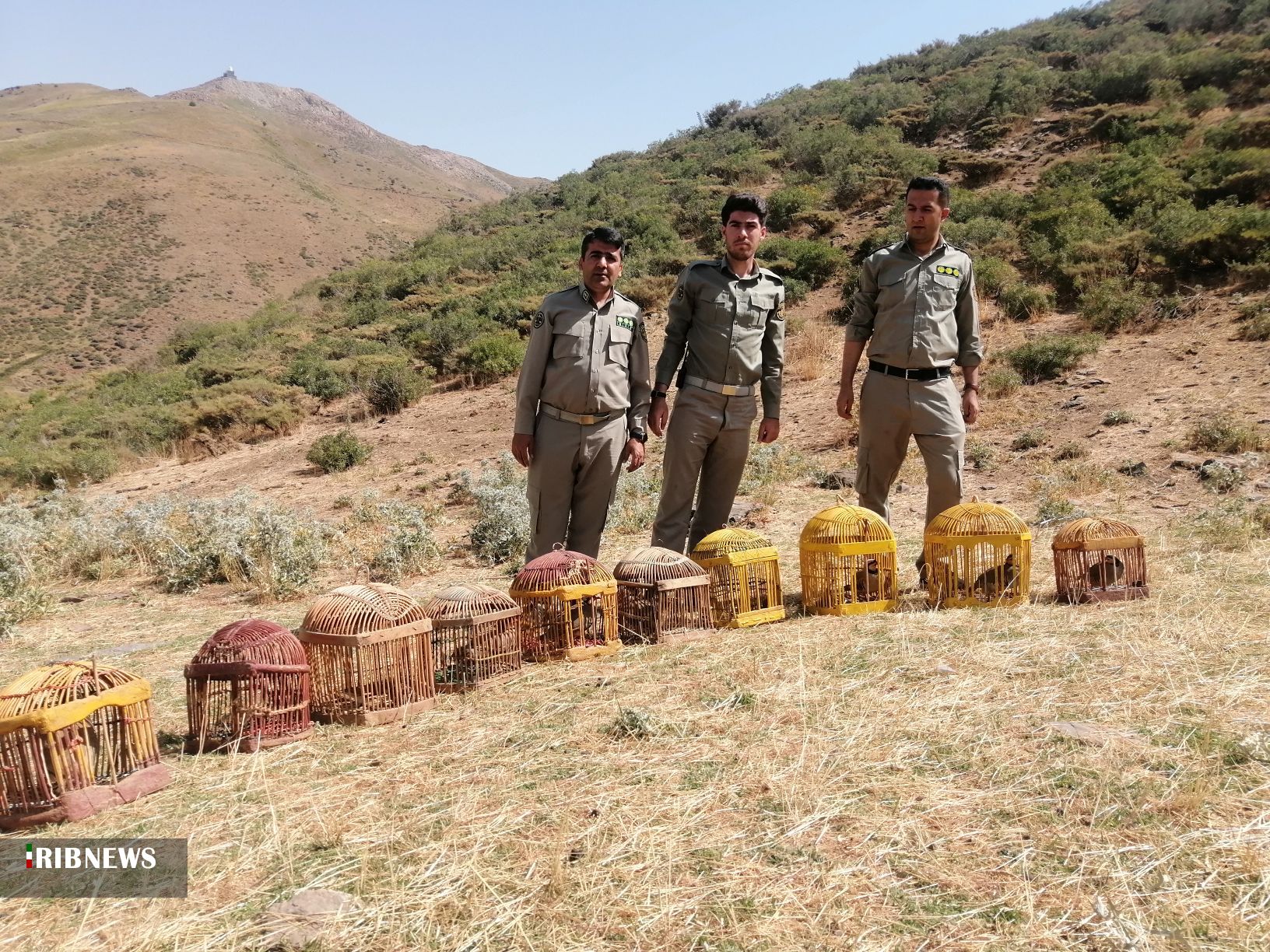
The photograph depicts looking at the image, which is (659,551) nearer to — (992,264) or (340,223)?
(992,264)

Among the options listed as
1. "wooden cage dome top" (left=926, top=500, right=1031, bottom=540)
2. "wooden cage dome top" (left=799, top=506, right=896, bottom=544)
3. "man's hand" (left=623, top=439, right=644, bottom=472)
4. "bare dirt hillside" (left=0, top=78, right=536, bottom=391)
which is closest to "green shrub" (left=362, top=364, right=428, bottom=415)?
"man's hand" (left=623, top=439, right=644, bottom=472)

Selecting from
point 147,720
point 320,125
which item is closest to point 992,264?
point 147,720

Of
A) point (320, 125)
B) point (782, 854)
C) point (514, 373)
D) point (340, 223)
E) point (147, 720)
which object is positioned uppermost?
point (320, 125)

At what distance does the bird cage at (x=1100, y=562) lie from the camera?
416 centimetres

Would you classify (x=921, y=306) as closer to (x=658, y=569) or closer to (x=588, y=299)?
(x=588, y=299)

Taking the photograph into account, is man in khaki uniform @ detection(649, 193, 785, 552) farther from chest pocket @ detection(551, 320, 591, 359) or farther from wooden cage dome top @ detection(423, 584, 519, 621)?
wooden cage dome top @ detection(423, 584, 519, 621)

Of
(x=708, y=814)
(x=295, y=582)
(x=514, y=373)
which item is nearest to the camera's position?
(x=708, y=814)

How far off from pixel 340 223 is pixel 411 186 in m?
29.2

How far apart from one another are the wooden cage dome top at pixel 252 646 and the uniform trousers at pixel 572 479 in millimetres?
1611

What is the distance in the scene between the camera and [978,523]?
4199 mm

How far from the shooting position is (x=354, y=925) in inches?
74.0

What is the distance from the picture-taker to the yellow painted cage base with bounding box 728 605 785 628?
13.6 ft

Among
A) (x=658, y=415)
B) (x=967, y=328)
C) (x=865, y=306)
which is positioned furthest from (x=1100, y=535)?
(x=658, y=415)

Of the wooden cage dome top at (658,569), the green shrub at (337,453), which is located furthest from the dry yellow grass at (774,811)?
the green shrub at (337,453)
